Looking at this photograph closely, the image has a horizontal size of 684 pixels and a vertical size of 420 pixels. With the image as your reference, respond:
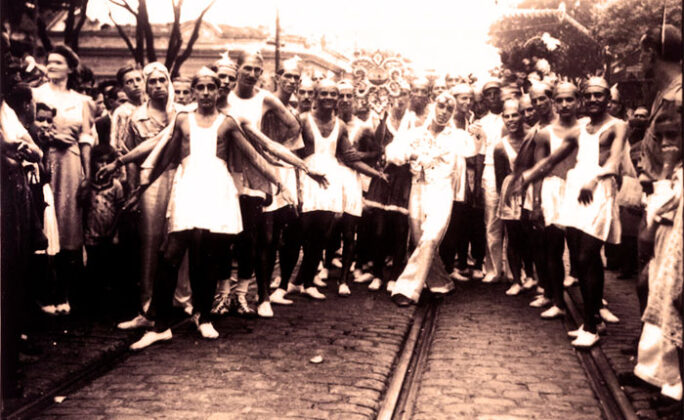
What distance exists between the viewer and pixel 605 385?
18.6 ft

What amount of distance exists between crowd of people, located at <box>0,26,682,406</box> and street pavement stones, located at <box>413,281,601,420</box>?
402mm

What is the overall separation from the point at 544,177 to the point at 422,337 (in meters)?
2.00

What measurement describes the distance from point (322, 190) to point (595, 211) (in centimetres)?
308

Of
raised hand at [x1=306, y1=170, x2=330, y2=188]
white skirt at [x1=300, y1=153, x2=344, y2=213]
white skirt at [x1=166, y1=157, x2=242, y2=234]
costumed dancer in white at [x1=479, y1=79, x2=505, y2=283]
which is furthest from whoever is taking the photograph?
costumed dancer in white at [x1=479, y1=79, x2=505, y2=283]

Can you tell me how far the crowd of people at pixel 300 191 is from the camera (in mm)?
5078

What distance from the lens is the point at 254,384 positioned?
5438 mm

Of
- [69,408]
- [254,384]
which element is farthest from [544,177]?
[69,408]

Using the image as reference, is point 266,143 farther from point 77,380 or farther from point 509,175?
point 509,175

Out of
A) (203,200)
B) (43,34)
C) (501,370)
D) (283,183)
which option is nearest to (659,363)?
(501,370)

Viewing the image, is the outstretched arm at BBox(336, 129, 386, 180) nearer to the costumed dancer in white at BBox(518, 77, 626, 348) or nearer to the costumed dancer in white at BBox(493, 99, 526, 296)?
the costumed dancer in white at BBox(493, 99, 526, 296)

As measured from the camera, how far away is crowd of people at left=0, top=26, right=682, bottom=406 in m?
5.08

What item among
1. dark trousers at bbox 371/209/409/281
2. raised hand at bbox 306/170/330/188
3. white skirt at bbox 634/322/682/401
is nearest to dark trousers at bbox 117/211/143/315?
raised hand at bbox 306/170/330/188

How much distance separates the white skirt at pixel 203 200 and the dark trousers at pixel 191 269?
14cm

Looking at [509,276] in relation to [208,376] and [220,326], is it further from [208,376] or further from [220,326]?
[208,376]
